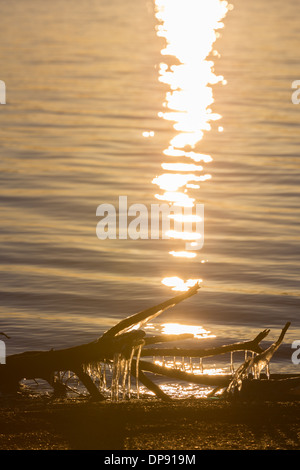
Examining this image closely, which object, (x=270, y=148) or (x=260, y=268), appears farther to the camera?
(x=270, y=148)

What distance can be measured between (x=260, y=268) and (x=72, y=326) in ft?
11.0

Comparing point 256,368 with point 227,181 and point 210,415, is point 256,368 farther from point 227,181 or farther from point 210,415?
point 227,181

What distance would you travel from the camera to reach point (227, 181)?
64.4 ft

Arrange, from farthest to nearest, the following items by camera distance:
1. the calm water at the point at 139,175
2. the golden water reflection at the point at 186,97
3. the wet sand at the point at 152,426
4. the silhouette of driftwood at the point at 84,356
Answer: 1. the golden water reflection at the point at 186,97
2. the calm water at the point at 139,175
3. the silhouette of driftwood at the point at 84,356
4. the wet sand at the point at 152,426

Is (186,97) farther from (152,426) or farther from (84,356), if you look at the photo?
(152,426)

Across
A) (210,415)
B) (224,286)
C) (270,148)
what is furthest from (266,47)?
(210,415)

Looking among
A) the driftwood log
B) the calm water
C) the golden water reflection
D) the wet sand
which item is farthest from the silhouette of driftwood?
the golden water reflection

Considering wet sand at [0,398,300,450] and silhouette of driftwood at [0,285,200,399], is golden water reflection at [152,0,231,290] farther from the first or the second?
wet sand at [0,398,300,450]

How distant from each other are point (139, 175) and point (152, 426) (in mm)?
12811

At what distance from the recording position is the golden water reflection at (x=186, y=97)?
18.9 metres

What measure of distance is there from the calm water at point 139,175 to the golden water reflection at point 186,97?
0.29 feet

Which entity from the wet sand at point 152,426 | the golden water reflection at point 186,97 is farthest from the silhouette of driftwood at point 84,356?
the golden water reflection at point 186,97

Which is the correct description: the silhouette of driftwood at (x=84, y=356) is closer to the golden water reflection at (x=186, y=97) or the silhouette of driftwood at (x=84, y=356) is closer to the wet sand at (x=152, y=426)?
the wet sand at (x=152, y=426)
